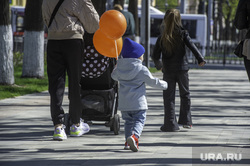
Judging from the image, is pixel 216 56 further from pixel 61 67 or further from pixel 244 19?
pixel 61 67

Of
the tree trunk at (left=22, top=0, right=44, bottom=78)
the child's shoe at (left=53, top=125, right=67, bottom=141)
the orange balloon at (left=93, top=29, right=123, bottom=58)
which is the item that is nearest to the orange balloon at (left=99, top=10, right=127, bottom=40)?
the orange balloon at (left=93, top=29, right=123, bottom=58)

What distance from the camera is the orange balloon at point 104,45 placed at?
7906 millimetres

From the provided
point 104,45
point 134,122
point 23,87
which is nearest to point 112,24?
point 104,45

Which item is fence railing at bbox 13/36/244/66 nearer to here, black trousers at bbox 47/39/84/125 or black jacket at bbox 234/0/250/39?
black trousers at bbox 47/39/84/125

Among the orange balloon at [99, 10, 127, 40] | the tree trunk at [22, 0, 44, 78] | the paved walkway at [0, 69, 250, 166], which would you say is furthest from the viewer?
the tree trunk at [22, 0, 44, 78]

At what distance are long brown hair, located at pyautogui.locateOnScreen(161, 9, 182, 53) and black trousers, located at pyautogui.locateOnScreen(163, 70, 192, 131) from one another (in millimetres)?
375

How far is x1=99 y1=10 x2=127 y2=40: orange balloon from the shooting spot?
7.77 metres

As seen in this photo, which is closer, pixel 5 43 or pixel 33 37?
pixel 5 43

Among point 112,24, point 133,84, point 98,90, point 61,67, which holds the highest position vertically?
point 112,24

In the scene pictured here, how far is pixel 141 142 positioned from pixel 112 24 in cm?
150

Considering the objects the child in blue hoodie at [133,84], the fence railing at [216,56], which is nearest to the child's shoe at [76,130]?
the child in blue hoodie at [133,84]

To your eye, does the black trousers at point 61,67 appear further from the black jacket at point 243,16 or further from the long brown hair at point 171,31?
the black jacket at point 243,16

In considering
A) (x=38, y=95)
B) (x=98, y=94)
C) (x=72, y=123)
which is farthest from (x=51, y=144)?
(x=38, y=95)

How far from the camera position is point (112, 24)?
7.76 meters
